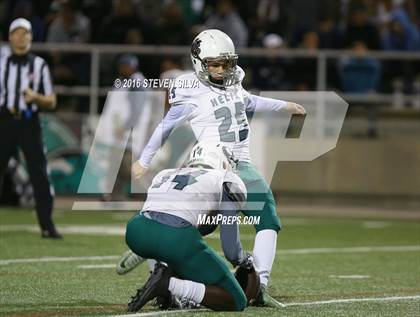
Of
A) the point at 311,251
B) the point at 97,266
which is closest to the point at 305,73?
the point at 311,251

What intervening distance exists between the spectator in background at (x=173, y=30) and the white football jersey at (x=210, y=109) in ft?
31.6

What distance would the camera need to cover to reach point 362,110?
15.7m

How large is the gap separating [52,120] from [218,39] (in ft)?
30.3

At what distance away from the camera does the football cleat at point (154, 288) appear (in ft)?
20.4

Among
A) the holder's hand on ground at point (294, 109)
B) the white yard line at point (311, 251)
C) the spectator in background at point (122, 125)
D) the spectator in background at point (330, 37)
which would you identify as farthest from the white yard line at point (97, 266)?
the spectator in background at point (330, 37)

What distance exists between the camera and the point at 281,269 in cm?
905

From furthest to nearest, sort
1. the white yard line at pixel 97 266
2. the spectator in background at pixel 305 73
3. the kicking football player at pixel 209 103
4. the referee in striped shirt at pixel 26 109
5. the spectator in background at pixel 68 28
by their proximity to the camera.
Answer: the spectator in background at pixel 68 28
the spectator in background at pixel 305 73
the referee in striped shirt at pixel 26 109
the white yard line at pixel 97 266
the kicking football player at pixel 209 103

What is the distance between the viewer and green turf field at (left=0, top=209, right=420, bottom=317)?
6.78 m

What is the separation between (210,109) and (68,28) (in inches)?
405

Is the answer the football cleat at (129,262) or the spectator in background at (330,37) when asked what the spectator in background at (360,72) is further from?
the football cleat at (129,262)

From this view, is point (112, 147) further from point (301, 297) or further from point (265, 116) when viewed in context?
point (301, 297)

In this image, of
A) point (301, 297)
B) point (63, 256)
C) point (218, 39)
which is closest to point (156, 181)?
point (218, 39)

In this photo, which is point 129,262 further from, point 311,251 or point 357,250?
point 357,250

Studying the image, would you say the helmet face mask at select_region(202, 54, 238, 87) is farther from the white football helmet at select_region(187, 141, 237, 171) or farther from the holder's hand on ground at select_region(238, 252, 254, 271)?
the holder's hand on ground at select_region(238, 252, 254, 271)
